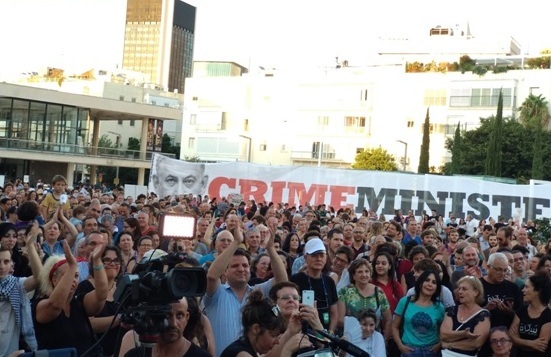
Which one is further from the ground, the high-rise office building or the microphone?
the high-rise office building

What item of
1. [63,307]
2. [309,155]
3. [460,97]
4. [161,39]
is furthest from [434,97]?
[161,39]

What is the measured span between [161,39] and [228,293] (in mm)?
180824

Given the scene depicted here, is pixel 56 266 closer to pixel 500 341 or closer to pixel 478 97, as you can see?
pixel 500 341

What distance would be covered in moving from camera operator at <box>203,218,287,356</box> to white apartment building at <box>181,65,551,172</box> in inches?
2397

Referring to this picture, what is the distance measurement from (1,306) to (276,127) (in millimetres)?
69081

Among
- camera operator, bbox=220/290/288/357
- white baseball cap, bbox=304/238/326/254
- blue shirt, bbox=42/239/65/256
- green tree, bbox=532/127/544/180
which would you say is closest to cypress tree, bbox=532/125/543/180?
green tree, bbox=532/127/544/180

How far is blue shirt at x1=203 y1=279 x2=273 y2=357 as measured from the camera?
6.40 meters

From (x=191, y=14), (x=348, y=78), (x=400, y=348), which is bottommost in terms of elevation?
(x=400, y=348)

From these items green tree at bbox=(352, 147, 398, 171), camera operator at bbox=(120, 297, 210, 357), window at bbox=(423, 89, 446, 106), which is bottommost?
camera operator at bbox=(120, 297, 210, 357)

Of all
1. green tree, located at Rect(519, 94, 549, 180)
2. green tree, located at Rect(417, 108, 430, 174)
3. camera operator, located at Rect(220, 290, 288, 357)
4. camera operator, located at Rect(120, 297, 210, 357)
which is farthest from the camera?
green tree, located at Rect(417, 108, 430, 174)

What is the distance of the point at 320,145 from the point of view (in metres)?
69.9

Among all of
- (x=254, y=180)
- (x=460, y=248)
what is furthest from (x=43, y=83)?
(x=460, y=248)

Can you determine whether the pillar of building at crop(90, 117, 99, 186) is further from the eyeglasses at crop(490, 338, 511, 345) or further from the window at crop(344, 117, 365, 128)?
the eyeglasses at crop(490, 338, 511, 345)

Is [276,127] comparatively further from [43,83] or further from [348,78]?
[43,83]
